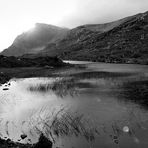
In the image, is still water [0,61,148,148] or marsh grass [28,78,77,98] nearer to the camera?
still water [0,61,148,148]

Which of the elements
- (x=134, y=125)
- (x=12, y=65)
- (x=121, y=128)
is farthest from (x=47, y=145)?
(x=12, y=65)

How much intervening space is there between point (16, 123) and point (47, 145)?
13250 mm

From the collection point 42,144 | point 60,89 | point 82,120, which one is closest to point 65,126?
point 82,120

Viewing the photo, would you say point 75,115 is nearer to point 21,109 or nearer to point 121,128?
point 121,128

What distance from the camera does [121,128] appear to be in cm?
2850

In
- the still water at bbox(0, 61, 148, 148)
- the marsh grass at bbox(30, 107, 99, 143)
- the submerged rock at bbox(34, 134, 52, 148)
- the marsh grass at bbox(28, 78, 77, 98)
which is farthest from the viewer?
the marsh grass at bbox(28, 78, 77, 98)

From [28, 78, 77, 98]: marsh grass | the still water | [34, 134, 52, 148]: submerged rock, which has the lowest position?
[28, 78, 77, 98]: marsh grass

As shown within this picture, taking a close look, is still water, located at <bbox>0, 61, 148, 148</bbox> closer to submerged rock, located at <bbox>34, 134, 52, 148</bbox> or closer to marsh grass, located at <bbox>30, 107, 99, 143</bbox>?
marsh grass, located at <bbox>30, 107, 99, 143</bbox>

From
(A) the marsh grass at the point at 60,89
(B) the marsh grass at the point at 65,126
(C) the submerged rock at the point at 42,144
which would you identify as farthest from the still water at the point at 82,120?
(A) the marsh grass at the point at 60,89

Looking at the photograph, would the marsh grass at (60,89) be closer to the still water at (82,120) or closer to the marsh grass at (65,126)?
the still water at (82,120)

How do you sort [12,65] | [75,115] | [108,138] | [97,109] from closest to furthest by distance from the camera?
[108,138]
[75,115]
[97,109]
[12,65]

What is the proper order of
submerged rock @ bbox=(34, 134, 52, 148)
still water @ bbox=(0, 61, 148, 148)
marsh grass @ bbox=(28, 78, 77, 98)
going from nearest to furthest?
submerged rock @ bbox=(34, 134, 52, 148)
still water @ bbox=(0, 61, 148, 148)
marsh grass @ bbox=(28, 78, 77, 98)

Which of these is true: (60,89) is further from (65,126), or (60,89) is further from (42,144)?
(42,144)

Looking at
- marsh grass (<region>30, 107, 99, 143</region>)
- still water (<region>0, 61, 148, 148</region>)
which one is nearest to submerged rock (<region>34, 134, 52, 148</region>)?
still water (<region>0, 61, 148, 148</region>)
